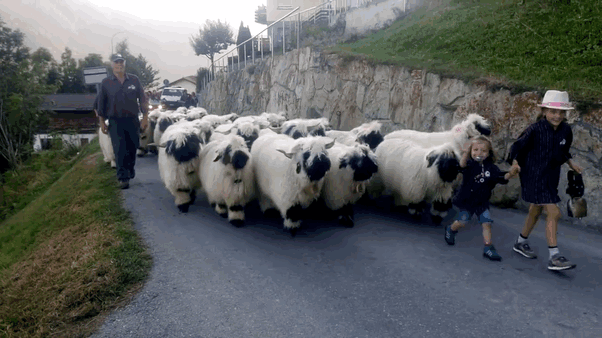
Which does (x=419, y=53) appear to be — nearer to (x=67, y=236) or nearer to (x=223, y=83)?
(x=67, y=236)

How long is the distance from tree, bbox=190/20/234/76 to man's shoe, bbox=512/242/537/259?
62147 millimetres

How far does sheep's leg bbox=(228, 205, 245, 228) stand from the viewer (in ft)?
20.5

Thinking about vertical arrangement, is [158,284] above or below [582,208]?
below

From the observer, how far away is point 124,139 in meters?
7.89

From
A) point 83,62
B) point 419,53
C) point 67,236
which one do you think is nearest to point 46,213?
point 67,236

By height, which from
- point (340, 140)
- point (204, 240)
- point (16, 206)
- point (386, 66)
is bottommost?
point (16, 206)

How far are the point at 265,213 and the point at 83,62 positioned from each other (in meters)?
60.4

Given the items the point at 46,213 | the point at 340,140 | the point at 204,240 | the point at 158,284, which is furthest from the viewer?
the point at 46,213

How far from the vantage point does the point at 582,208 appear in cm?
453

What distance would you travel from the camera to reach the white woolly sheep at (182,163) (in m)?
6.59

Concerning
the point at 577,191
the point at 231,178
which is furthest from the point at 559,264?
the point at 231,178

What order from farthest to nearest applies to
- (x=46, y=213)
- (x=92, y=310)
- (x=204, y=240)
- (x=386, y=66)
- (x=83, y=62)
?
(x=83, y=62), (x=386, y=66), (x=46, y=213), (x=204, y=240), (x=92, y=310)

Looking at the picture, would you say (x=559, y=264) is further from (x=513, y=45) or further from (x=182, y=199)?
(x=513, y=45)

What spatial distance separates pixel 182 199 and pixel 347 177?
3049mm
